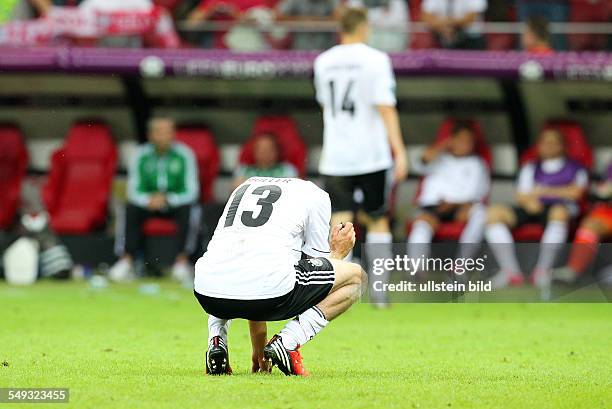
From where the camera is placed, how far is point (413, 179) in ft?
53.2

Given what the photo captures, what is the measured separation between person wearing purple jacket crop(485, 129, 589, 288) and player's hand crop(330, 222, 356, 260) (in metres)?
6.33

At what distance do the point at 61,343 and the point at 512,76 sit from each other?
22.8 ft

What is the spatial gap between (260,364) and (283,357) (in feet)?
1.23

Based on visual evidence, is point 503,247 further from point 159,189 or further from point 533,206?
A: point 159,189

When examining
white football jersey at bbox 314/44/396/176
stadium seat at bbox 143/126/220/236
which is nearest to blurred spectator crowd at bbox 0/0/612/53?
stadium seat at bbox 143/126/220/236

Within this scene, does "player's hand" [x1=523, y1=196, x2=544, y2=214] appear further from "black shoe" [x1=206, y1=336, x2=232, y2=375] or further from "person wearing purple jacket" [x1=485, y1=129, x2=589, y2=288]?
"black shoe" [x1=206, y1=336, x2=232, y2=375]

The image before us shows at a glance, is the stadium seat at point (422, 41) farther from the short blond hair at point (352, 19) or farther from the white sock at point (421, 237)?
the short blond hair at point (352, 19)

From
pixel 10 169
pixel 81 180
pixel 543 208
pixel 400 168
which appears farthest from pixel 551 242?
pixel 10 169

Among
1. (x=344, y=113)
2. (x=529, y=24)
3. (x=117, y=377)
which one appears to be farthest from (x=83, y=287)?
(x=117, y=377)

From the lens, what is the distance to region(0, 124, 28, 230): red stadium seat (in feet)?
51.8

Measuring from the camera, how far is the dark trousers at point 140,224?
48.9ft

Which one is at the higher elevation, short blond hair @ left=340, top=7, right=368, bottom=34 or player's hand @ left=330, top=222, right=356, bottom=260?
short blond hair @ left=340, top=7, right=368, bottom=34

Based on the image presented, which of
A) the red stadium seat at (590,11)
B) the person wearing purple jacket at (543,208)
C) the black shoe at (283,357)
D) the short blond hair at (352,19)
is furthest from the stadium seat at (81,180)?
the black shoe at (283,357)

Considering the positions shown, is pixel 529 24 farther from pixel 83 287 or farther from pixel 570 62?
pixel 83 287
